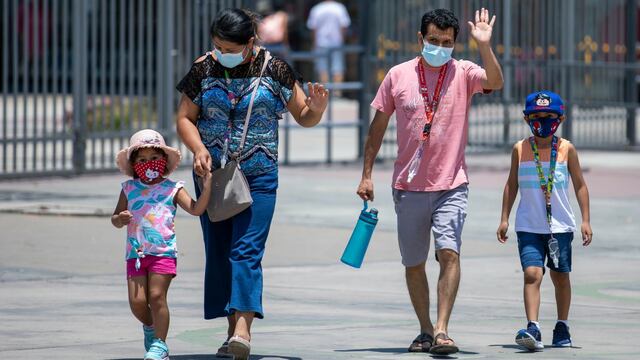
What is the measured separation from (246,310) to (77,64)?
419 inches

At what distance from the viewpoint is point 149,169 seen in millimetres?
7402

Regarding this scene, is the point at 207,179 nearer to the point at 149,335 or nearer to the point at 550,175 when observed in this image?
the point at 149,335

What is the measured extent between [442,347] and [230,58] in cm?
174

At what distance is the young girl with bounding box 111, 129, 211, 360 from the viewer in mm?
7320

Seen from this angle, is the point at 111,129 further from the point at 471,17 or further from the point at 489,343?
the point at 489,343

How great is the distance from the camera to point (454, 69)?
8117mm

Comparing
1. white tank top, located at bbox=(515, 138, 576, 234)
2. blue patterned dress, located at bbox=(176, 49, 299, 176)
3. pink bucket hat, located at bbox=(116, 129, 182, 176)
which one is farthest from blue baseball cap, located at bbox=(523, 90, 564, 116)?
pink bucket hat, located at bbox=(116, 129, 182, 176)

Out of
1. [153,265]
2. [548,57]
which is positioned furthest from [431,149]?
[548,57]

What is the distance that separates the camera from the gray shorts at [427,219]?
8.01 metres

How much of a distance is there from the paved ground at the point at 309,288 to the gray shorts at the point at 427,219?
51cm

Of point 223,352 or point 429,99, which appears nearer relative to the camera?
point 223,352

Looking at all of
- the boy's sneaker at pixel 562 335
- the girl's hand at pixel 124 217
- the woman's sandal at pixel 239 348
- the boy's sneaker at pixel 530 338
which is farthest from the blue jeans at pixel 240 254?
the boy's sneaker at pixel 562 335

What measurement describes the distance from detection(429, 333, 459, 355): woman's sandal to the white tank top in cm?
84

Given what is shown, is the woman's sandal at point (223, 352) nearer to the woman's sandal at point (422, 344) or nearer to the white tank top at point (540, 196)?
the woman's sandal at point (422, 344)
